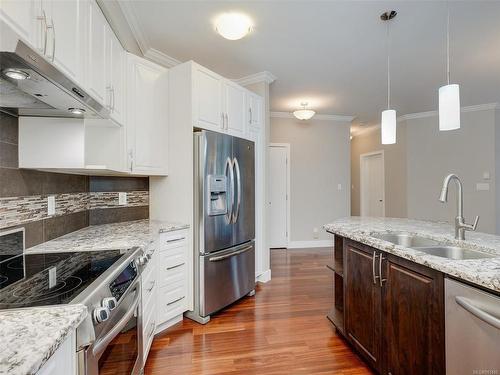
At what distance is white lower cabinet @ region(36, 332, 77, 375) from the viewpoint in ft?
2.16

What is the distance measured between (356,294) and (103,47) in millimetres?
2353

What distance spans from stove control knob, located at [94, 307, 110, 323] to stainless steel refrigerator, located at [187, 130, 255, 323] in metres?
1.41

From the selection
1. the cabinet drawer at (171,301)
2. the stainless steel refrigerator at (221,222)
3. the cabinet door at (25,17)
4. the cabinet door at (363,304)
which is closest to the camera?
the cabinet door at (25,17)

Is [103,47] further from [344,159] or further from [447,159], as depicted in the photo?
[447,159]

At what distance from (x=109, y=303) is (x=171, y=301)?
134 cm

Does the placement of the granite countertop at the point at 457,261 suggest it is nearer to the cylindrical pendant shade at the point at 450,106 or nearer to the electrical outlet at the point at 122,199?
the cylindrical pendant shade at the point at 450,106


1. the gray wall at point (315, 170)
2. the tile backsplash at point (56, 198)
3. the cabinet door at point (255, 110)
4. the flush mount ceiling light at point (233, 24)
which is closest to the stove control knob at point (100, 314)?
the tile backsplash at point (56, 198)

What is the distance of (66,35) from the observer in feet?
4.06

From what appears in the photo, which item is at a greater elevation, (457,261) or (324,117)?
(324,117)

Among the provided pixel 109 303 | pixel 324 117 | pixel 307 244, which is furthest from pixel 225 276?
pixel 324 117

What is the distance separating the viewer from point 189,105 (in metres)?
2.40

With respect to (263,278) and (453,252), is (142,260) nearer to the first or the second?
(453,252)

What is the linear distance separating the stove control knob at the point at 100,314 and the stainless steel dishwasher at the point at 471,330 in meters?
1.37

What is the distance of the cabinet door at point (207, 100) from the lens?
244cm
